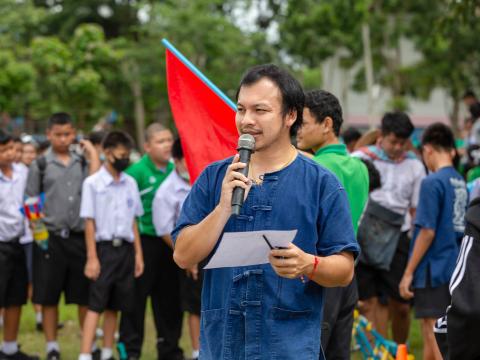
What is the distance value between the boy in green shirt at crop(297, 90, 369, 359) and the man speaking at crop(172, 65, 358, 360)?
59.8 inches

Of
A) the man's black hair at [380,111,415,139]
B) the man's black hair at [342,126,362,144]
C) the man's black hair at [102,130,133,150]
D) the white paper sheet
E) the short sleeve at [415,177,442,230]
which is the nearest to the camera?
the white paper sheet

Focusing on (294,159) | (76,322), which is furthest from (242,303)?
(76,322)

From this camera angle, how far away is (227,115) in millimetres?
5336

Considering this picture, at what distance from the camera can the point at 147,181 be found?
8.43 metres

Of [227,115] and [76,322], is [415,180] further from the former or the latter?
[76,322]

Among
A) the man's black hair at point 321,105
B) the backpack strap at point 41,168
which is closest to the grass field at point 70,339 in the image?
the backpack strap at point 41,168

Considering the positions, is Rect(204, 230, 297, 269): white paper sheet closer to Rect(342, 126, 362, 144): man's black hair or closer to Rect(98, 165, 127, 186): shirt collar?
Rect(98, 165, 127, 186): shirt collar

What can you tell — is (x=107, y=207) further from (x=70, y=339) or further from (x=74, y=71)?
(x=74, y=71)

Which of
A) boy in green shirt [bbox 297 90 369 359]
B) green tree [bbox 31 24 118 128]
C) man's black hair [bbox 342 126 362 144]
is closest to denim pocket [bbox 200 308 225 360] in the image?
boy in green shirt [bbox 297 90 369 359]

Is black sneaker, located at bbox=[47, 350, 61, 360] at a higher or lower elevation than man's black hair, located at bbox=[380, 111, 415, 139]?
lower

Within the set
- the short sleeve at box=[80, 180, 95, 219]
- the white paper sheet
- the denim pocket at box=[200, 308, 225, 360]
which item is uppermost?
the short sleeve at box=[80, 180, 95, 219]

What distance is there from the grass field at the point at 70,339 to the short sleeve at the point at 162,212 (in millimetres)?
1457

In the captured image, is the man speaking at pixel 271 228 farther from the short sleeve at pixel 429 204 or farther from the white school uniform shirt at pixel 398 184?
the white school uniform shirt at pixel 398 184

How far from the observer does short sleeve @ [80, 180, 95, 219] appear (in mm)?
7629
